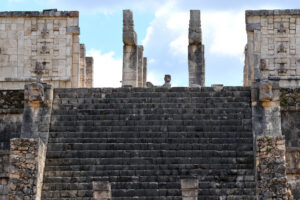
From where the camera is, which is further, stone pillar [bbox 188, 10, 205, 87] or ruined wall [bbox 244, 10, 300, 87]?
stone pillar [bbox 188, 10, 205, 87]

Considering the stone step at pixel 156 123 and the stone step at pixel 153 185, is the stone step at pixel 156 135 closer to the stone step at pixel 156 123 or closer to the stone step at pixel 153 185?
the stone step at pixel 156 123

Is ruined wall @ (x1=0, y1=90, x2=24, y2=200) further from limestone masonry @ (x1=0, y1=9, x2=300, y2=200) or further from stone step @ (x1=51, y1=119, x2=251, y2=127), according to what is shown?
stone step @ (x1=51, y1=119, x2=251, y2=127)

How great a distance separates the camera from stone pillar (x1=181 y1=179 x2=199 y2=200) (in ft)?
52.1

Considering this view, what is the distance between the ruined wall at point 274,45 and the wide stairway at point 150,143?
15.8 feet

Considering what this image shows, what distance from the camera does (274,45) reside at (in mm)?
24656

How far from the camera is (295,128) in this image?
65.2 feet

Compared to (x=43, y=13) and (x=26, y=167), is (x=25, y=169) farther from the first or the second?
(x=43, y=13)

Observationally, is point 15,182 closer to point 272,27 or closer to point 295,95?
point 295,95

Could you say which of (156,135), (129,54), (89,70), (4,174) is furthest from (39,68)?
(156,135)

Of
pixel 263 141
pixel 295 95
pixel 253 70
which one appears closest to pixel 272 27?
pixel 253 70

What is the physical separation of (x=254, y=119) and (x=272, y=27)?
22.3 feet

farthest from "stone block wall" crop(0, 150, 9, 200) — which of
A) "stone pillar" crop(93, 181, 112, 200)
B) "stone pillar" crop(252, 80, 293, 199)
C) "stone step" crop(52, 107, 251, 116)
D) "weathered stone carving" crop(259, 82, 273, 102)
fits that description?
"weathered stone carving" crop(259, 82, 273, 102)

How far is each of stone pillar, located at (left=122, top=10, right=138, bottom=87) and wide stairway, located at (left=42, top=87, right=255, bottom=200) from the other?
15.8 ft

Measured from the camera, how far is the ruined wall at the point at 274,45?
80.2ft
